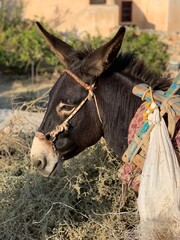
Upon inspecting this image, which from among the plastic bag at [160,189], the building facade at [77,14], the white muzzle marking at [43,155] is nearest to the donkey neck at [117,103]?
the plastic bag at [160,189]

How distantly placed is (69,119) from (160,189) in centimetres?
69

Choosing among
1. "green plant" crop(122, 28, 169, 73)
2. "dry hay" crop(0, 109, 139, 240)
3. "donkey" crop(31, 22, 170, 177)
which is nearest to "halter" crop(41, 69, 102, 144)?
"donkey" crop(31, 22, 170, 177)

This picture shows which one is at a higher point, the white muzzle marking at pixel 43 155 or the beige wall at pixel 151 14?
the white muzzle marking at pixel 43 155

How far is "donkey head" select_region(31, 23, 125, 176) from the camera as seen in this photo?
300 centimetres

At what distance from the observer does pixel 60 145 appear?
3.09 meters

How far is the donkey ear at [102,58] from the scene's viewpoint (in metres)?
2.76

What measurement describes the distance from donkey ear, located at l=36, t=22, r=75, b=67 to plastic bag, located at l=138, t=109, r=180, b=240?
2.26ft

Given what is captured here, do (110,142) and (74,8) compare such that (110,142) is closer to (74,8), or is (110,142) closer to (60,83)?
(60,83)

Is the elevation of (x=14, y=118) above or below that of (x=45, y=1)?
above

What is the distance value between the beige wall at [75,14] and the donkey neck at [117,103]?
12.3 m

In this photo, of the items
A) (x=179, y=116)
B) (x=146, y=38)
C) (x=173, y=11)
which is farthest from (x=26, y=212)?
(x=173, y=11)

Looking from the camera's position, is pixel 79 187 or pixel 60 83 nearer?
pixel 60 83

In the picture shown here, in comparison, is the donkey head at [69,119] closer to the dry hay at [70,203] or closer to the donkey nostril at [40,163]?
the donkey nostril at [40,163]

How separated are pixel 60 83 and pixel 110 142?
486 mm
